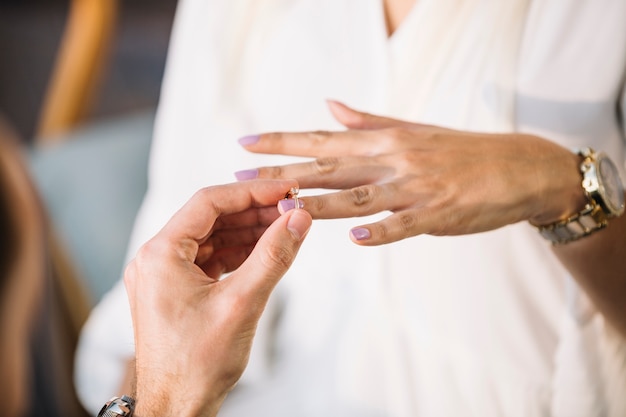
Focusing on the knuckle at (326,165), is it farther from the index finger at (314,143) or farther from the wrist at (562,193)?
the wrist at (562,193)

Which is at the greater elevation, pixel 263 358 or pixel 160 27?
pixel 160 27

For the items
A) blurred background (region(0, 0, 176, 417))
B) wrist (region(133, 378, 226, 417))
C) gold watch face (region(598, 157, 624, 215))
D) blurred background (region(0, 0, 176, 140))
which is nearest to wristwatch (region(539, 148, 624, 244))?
gold watch face (region(598, 157, 624, 215))

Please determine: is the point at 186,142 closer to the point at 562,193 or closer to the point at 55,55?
the point at 562,193

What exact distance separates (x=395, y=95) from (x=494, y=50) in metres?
0.08

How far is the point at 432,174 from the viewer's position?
0.41 metres

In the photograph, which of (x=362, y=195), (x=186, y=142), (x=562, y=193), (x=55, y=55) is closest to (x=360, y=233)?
(x=362, y=195)

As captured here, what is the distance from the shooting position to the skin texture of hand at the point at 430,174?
397mm

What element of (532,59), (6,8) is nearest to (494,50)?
(532,59)

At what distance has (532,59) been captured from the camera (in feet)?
1.63

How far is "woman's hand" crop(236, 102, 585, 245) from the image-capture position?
1.30ft

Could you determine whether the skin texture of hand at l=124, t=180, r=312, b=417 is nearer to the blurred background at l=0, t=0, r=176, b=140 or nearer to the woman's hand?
the woman's hand

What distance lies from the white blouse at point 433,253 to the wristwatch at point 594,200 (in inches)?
2.7

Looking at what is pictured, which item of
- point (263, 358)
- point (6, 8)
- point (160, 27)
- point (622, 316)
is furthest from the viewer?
point (6, 8)

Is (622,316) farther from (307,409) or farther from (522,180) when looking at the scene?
(307,409)
